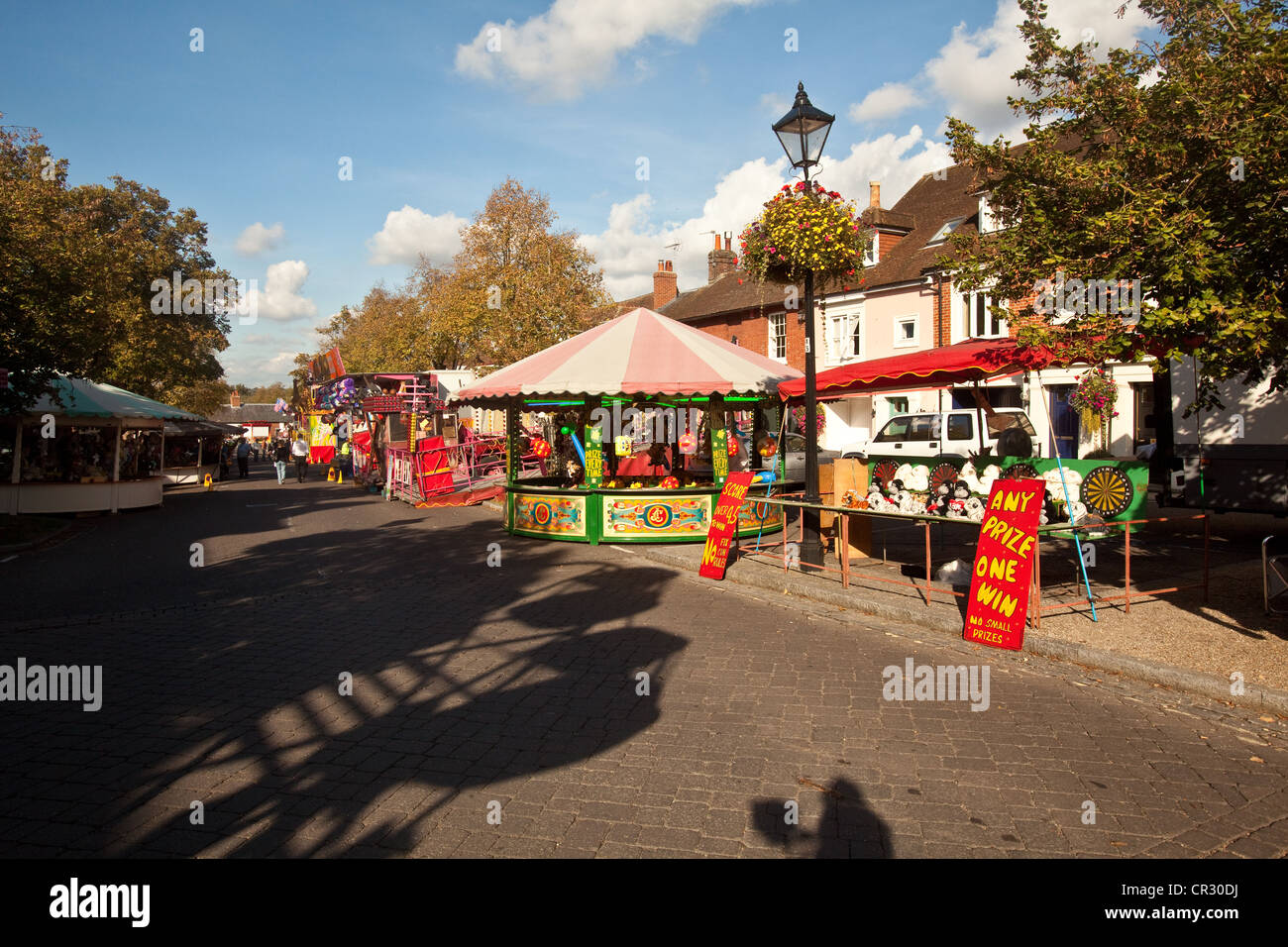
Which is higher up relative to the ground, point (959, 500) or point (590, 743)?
point (959, 500)

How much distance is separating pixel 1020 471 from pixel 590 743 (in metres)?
6.42

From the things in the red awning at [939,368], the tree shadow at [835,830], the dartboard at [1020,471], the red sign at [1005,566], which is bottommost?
the tree shadow at [835,830]

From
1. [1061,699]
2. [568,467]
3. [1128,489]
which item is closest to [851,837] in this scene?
[1061,699]

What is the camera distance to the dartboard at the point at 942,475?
9367mm

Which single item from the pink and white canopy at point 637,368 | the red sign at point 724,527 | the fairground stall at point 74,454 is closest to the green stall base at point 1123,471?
the red sign at point 724,527

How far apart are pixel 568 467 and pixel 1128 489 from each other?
10264 millimetres

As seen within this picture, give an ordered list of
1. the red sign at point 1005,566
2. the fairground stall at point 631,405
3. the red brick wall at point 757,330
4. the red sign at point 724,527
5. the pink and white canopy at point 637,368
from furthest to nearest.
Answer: the red brick wall at point 757,330 → the fairground stall at point 631,405 → the pink and white canopy at point 637,368 → the red sign at point 724,527 → the red sign at point 1005,566

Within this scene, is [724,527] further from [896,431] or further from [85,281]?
[85,281]

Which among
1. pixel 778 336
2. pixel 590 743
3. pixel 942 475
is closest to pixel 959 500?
pixel 942 475

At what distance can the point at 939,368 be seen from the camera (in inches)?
385

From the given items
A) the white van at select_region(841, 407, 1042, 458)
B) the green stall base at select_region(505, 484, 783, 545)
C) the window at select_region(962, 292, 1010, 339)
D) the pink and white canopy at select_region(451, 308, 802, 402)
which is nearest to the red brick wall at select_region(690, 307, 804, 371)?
the window at select_region(962, 292, 1010, 339)

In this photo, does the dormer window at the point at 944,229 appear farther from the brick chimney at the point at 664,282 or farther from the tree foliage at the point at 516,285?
the brick chimney at the point at 664,282

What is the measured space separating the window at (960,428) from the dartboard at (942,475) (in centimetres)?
969

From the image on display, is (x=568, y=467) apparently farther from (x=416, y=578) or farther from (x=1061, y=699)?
(x=1061, y=699)
